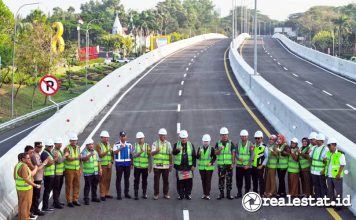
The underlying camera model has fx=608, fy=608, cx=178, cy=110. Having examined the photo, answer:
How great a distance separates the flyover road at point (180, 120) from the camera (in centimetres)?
1255

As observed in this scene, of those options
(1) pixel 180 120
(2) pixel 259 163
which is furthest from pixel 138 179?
(1) pixel 180 120

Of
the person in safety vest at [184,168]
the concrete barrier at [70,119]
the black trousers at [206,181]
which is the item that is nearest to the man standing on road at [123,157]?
the person in safety vest at [184,168]

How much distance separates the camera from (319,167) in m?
12.9

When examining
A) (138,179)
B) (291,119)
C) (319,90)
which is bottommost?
(138,179)

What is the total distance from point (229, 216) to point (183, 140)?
235 centimetres

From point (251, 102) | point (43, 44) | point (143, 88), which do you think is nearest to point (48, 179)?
point (251, 102)

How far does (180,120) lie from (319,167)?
37.5 feet

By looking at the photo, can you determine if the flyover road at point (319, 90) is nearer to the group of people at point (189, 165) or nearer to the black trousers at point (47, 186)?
the group of people at point (189, 165)

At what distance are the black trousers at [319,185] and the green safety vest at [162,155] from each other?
10.9ft

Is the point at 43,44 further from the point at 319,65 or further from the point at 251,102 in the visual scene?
the point at 251,102

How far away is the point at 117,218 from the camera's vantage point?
12.2 meters

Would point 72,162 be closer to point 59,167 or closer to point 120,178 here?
point 59,167

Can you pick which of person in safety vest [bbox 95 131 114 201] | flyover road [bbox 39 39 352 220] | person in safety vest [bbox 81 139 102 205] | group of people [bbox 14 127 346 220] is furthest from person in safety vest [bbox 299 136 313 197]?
person in safety vest [bbox 81 139 102 205]

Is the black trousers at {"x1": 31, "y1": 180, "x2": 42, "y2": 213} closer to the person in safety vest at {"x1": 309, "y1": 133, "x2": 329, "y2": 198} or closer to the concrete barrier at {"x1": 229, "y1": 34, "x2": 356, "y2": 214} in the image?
the person in safety vest at {"x1": 309, "y1": 133, "x2": 329, "y2": 198}
